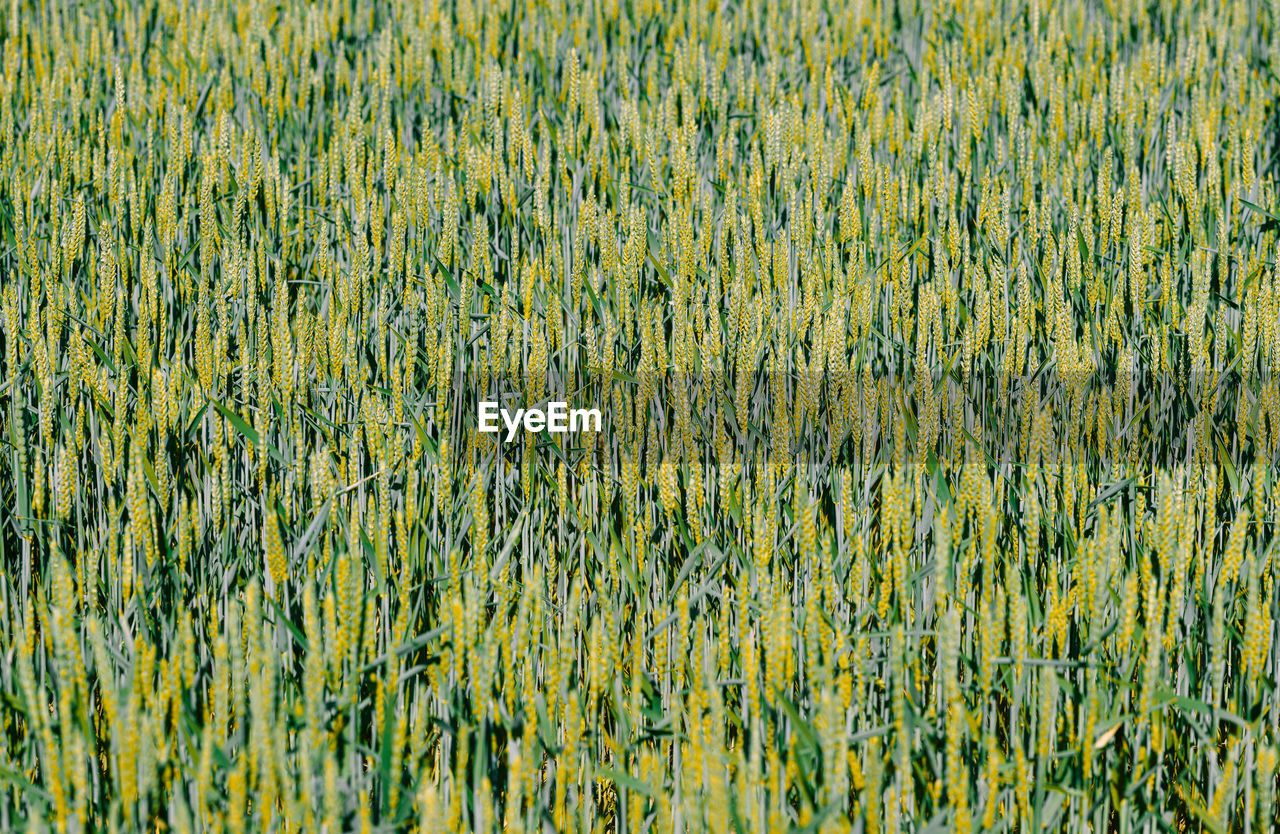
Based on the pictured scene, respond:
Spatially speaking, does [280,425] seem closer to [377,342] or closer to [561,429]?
[377,342]

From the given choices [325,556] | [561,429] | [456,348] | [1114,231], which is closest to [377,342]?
[456,348]

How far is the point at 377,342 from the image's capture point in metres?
1.85

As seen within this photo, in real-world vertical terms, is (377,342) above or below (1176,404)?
above

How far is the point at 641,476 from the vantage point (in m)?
1.56

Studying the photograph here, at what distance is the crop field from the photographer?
3.55 ft

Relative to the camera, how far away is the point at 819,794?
111 centimetres

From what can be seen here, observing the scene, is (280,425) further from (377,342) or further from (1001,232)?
(1001,232)

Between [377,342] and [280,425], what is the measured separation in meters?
0.27

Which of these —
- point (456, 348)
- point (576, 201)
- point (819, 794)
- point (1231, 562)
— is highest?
point (576, 201)

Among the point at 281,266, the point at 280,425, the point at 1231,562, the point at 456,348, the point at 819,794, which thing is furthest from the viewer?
the point at 281,266

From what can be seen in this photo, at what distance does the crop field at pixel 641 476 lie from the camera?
1081mm

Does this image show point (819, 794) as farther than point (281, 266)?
No

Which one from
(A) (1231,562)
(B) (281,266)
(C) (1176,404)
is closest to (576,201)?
(B) (281,266)

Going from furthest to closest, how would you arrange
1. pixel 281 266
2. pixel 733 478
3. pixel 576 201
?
pixel 576 201, pixel 281 266, pixel 733 478
